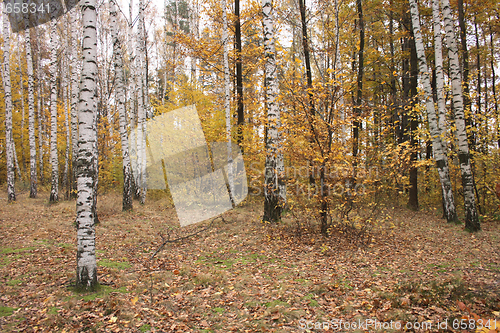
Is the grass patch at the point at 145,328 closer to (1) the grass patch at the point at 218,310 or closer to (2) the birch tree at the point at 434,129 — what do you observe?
(1) the grass patch at the point at 218,310

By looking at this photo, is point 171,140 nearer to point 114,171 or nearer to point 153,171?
point 153,171

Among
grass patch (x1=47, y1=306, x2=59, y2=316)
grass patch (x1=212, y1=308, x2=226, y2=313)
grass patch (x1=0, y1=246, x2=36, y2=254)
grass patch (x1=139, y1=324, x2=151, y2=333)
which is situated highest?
grass patch (x1=0, y1=246, x2=36, y2=254)

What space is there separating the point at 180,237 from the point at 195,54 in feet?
28.7

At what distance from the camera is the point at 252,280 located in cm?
530

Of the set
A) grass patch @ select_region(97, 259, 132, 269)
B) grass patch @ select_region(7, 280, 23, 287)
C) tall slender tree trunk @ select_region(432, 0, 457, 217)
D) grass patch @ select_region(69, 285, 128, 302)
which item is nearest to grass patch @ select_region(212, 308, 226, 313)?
grass patch @ select_region(69, 285, 128, 302)

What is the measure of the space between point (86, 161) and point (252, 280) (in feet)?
12.2

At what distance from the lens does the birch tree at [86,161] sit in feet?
14.4

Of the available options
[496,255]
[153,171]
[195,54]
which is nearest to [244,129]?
[195,54]

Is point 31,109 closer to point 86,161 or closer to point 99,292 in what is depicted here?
point 86,161

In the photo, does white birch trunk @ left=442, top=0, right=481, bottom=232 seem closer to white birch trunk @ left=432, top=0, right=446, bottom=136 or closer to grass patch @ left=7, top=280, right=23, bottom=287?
white birch trunk @ left=432, top=0, right=446, bottom=136

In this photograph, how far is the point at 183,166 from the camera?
14812 millimetres

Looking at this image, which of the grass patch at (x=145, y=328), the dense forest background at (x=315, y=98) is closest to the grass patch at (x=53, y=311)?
the grass patch at (x=145, y=328)

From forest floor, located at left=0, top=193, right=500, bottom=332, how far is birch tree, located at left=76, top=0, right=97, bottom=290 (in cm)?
43

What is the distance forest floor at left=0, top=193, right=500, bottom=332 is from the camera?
3.76 meters
